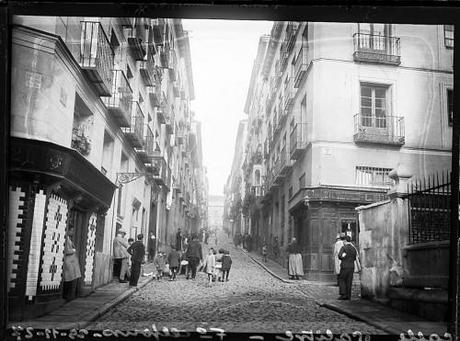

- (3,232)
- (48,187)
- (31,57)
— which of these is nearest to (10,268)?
(3,232)

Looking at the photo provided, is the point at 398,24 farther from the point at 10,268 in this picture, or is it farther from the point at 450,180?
the point at 10,268

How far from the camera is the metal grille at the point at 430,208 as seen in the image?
3.81m

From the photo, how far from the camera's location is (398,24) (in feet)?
12.2

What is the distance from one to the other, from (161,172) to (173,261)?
4.66ft

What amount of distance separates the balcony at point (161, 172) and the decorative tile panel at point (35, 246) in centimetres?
182

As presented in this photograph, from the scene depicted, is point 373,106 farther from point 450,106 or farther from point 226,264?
point 226,264

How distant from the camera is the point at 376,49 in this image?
152 inches

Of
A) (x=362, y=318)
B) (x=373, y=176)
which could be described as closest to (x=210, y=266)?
(x=362, y=318)

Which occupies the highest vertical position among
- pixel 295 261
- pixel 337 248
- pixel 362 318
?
pixel 337 248

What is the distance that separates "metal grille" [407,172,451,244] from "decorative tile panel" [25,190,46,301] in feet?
10.1

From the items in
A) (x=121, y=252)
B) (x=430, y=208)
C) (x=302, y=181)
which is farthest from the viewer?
(x=121, y=252)

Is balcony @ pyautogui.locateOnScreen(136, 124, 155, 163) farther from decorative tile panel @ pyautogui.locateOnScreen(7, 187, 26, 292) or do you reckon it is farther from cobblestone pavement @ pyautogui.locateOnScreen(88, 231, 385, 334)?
decorative tile panel @ pyautogui.locateOnScreen(7, 187, 26, 292)

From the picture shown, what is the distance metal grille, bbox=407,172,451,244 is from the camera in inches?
150

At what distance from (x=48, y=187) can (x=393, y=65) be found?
3101mm
